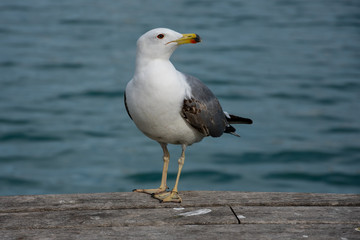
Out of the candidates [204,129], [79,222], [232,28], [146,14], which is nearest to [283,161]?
[204,129]

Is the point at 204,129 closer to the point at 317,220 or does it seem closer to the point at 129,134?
the point at 317,220

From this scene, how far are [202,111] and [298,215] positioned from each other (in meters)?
0.89

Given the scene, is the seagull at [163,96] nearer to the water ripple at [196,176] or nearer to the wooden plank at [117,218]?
the wooden plank at [117,218]

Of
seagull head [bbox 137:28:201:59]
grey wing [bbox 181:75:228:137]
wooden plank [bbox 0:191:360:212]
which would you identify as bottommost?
wooden plank [bbox 0:191:360:212]

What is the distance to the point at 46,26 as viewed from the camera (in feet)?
54.4

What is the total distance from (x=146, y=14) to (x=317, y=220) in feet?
47.6

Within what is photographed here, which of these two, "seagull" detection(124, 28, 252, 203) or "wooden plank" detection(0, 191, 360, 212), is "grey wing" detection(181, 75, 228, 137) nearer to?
"seagull" detection(124, 28, 252, 203)

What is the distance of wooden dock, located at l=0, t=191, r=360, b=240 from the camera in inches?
119

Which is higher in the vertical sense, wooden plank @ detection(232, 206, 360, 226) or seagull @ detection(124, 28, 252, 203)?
seagull @ detection(124, 28, 252, 203)

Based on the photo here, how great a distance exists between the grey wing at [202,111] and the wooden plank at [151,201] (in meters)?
0.45

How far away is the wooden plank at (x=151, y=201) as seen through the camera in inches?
135

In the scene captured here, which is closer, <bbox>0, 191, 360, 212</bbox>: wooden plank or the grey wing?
<bbox>0, 191, 360, 212</bbox>: wooden plank

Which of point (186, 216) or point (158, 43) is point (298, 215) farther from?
point (158, 43)

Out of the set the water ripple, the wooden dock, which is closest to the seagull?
the wooden dock
